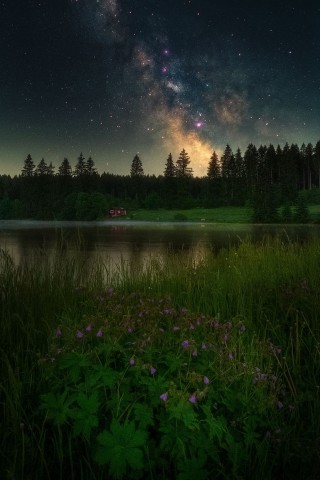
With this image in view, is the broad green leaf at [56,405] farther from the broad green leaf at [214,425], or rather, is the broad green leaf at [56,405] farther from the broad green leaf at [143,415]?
the broad green leaf at [214,425]

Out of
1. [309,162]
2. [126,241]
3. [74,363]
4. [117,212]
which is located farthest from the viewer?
[117,212]

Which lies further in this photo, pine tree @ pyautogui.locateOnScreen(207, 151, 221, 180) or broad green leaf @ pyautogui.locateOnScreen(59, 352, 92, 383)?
pine tree @ pyautogui.locateOnScreen(207, 151, 221, 180)

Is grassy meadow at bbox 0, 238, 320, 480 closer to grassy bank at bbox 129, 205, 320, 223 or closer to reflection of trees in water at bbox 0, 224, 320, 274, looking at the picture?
reflection of trees in water at bbox 0, 224, 320, 274

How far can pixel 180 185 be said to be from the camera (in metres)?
118

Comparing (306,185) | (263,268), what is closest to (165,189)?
(306,185)

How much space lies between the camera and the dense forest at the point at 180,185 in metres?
103

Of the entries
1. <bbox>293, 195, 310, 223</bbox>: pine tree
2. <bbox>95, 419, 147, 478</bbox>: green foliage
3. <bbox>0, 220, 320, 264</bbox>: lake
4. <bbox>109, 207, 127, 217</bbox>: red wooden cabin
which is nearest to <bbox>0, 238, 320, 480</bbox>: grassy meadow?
<bbox>95, 419, 147, 478</bbox>: green foliage

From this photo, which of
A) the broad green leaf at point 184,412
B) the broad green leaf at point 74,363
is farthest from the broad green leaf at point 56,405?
the broad green leaf at point 184,412

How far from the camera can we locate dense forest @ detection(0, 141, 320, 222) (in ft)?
337

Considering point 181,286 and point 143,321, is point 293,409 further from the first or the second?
point 181,286

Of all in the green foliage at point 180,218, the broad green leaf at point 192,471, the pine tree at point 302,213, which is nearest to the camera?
the broad green leaf at point 192,471

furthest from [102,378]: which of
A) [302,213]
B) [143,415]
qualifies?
[302,213]

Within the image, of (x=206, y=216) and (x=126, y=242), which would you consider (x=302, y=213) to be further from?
(x=126, y=242)

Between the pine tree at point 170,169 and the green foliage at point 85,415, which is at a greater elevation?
the pine tree at point 170,169
